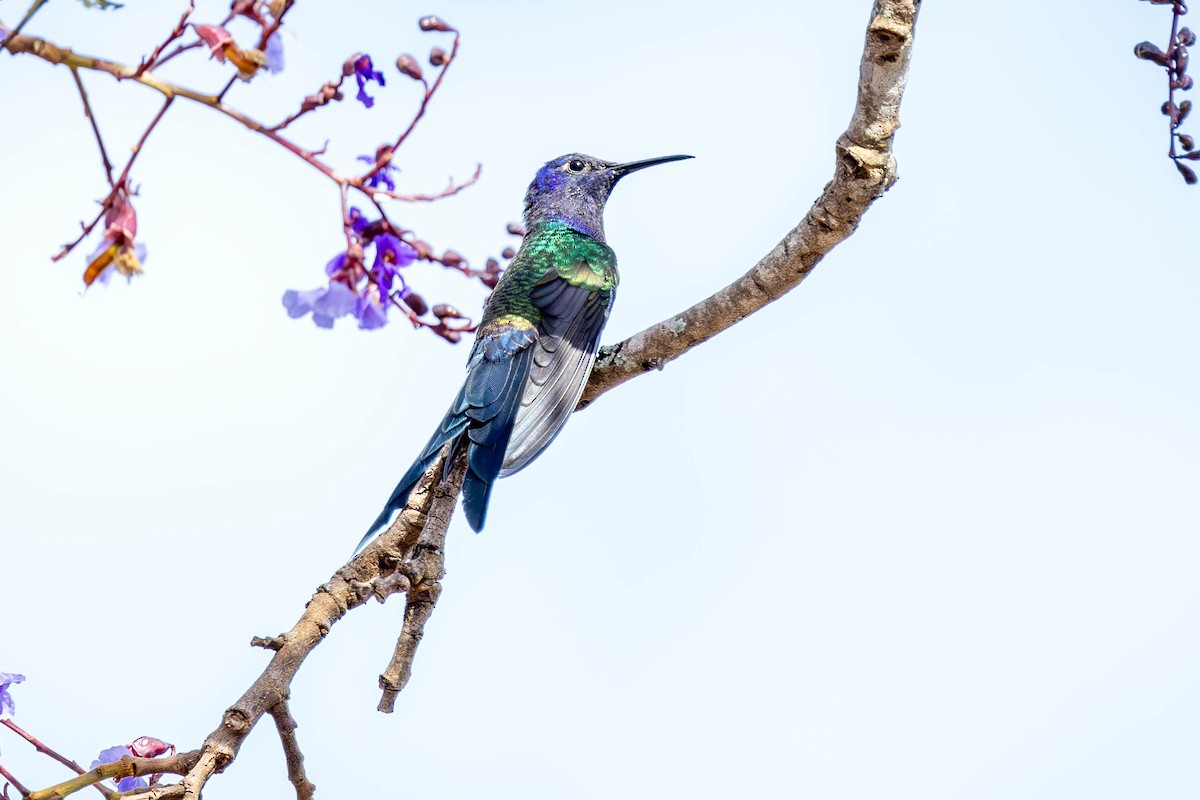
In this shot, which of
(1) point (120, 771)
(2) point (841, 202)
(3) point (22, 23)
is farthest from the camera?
(2) point (841, 202)

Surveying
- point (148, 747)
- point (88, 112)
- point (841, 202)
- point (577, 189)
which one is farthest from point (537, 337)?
point (88, 112)

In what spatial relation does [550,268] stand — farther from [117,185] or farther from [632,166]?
[117,185]

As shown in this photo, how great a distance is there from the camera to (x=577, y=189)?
18.5 feet

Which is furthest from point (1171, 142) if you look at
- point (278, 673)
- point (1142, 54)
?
point (278, 673)

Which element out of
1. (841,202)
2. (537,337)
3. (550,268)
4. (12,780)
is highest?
(550,268)

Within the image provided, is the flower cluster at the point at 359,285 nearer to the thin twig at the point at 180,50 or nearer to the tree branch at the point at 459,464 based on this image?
the thin twig at the point at 180,50

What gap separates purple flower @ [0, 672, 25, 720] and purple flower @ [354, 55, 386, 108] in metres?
1.39

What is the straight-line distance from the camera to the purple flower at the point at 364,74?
7.23ft

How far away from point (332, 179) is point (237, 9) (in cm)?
29

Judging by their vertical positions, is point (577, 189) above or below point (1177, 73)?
above

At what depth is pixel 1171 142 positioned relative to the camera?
2928mm

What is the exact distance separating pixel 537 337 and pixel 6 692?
238 cm

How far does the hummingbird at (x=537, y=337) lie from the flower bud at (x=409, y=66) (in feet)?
5.32

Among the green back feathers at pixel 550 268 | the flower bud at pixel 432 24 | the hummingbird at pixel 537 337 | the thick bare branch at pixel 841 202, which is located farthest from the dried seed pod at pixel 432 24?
the green back feathers at pixel 550 268
